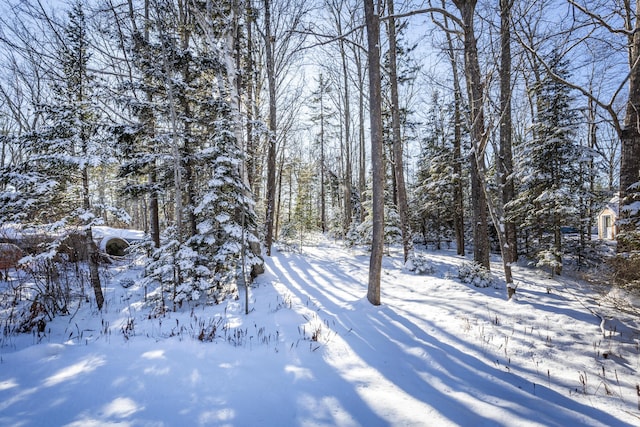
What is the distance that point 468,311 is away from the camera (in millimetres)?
4988

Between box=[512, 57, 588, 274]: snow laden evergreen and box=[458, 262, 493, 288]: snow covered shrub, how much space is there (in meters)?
3.15

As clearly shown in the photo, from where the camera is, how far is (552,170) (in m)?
9.28

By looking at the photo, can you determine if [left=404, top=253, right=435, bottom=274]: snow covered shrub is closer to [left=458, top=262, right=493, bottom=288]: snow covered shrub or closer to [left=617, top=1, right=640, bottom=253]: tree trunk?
[left=458, top=262, right=493, bottom=288]: snow covered shrub

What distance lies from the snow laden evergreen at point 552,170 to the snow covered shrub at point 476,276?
3152 millimetres

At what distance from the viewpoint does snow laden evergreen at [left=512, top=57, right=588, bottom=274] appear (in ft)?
29.4

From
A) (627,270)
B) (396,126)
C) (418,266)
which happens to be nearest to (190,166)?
(396,126)

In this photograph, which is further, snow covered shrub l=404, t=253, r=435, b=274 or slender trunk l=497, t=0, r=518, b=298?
snow covered shrub l=404, t=253, r=435, b=274

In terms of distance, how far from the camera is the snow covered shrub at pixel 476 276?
287 inches

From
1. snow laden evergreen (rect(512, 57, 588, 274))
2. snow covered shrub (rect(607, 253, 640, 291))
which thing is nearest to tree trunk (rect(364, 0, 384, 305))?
snow covered shrub (rect(607, 253, 640, 291))

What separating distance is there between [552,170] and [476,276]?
17.9 ft

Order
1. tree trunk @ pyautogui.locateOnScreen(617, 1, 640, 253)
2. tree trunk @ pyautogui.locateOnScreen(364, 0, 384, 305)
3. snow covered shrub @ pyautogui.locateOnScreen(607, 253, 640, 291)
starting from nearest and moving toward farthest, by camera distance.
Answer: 1. snow covered shrub @ pyautogui.locateOnScreen(607, 253, 640, 291)
2. tree trunk @ pyautogui.locateOnScreen(617, 1, 640, 253)
3. tree trunk @ pyautogui.locateOnScreen(364, 0, 384, 305)

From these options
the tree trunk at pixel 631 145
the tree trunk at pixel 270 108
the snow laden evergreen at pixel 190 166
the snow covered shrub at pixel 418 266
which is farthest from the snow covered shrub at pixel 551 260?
the tree trunk at pixel 270 108

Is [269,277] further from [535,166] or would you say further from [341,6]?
[341,6]

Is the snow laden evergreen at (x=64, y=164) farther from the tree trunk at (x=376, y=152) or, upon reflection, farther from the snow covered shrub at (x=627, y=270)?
the snow covered shrub at (x=627, y=270)
